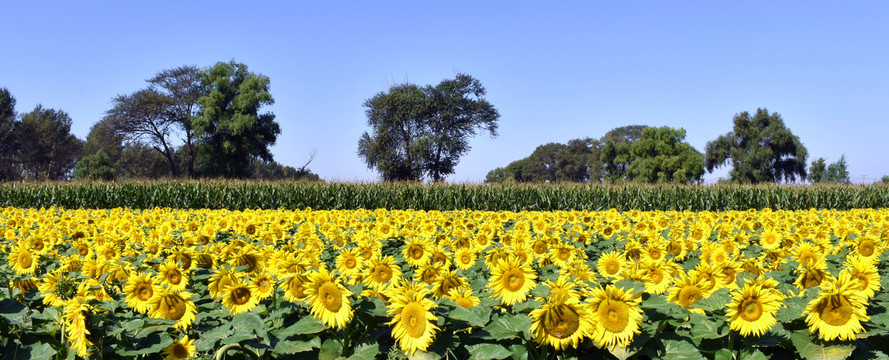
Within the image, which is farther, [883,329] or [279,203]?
[279,203]

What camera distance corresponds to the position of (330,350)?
2.18m

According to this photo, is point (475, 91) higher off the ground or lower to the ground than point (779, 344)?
higher

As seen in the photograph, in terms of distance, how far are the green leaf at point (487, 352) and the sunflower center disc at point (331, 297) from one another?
50 cm

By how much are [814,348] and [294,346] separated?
75.8 inches

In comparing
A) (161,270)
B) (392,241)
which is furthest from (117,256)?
(392,241)

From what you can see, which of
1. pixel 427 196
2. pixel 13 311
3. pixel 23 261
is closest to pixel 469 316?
pixel 13 311

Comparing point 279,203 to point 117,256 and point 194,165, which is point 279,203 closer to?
point 117,256

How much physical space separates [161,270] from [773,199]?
85.3 feet

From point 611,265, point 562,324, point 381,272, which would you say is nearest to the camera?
point 562,324

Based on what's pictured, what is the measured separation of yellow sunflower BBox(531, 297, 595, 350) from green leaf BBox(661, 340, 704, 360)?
0.37m

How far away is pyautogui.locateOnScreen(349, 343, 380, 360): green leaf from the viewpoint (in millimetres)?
2105

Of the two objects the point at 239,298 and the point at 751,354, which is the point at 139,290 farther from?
the point at 751,354

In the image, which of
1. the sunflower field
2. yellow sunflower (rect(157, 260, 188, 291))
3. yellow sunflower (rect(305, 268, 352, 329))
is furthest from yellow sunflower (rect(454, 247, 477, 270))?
yellow sunflower (rect(305, 268, 352, 329))

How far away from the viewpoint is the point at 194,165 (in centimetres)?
5888
